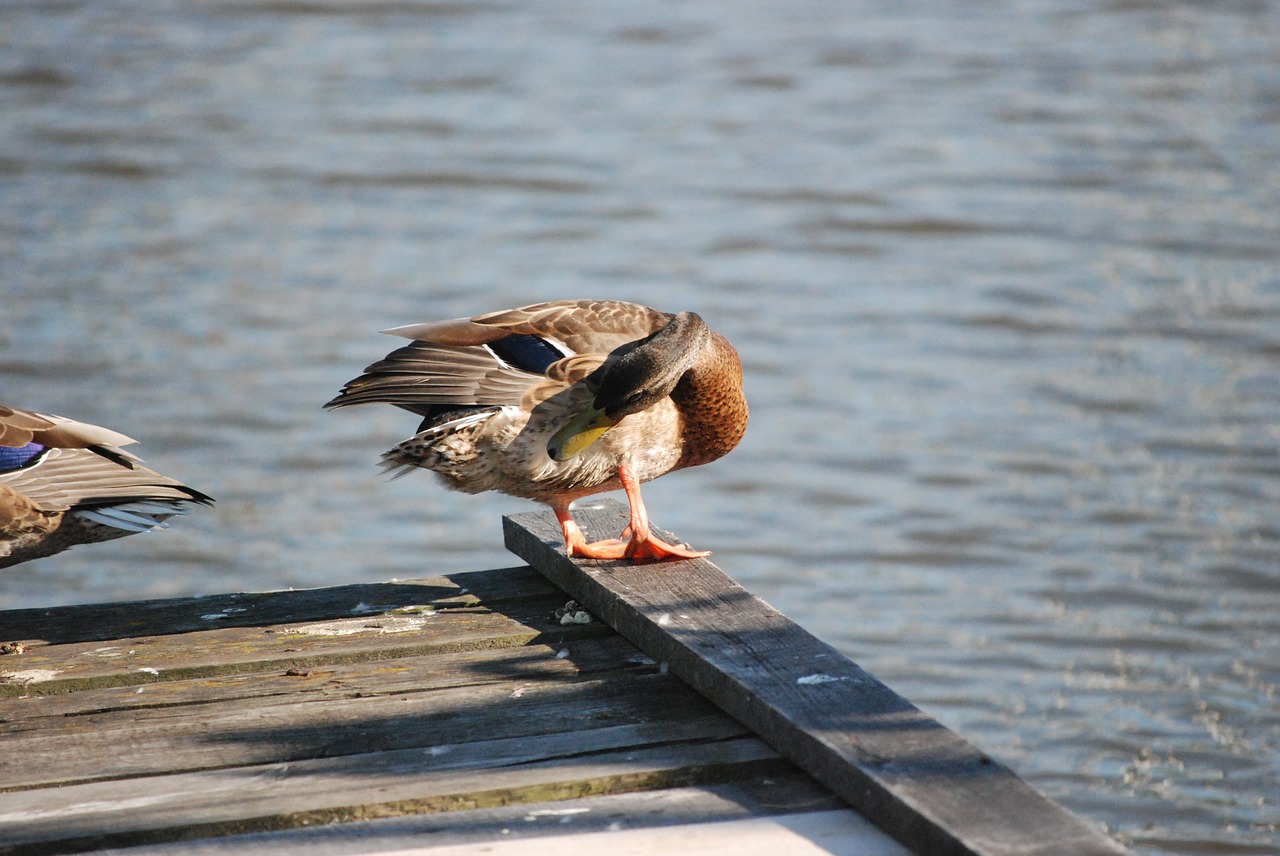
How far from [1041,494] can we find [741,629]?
203 inches

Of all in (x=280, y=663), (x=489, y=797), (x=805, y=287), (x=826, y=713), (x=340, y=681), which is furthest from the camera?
(x=805, y=287)

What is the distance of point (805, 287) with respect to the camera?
11.2 m

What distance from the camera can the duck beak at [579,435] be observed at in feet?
12.5

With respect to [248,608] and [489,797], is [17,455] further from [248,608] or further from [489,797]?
[489,797]

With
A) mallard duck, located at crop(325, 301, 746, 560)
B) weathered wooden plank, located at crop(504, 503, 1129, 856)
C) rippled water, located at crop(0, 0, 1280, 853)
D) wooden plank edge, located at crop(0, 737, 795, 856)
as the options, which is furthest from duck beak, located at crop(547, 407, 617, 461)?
rippled water, located at crop(0, 0, 1280, 853)

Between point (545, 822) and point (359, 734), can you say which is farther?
point (359, 734)

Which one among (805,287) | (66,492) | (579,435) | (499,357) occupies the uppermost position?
(499,357)

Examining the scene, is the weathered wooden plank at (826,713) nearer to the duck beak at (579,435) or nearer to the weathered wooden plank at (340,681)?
the weathered wooden plank at (340,681)

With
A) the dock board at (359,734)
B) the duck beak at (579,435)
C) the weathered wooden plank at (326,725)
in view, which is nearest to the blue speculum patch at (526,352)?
the duck beak at (579,435)

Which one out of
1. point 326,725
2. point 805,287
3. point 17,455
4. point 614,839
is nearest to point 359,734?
point 326,725

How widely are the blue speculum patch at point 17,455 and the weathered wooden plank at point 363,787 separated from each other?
4.11ft

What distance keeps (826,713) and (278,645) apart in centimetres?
132

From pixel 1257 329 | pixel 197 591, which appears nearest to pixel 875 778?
pixel 197 591

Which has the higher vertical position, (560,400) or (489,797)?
(560,400)
